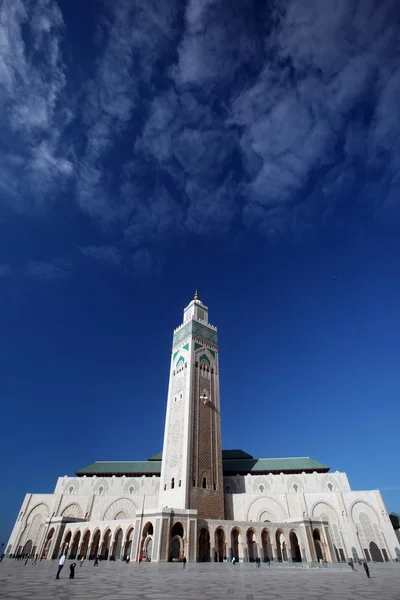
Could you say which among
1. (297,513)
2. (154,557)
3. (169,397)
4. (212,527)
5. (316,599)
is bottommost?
(316,599)

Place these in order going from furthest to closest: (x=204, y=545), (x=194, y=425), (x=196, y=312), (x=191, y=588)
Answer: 1. (x=196, y=312)
2. (x=194, y=425)
3. (x=204, y=545)
4. (x=191, y=588)

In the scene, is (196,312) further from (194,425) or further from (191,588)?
(191,588)

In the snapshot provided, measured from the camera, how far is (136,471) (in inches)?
1480

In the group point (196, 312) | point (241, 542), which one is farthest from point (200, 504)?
point (196, 312)

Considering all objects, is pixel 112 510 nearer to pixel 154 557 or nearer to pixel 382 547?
pixel 154 557

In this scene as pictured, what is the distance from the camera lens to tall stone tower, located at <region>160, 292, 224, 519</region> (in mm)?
27312

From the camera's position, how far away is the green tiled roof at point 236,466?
3478cm

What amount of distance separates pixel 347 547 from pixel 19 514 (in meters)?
32.2

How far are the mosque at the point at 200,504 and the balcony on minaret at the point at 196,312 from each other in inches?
6.0

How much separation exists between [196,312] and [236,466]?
1807cm

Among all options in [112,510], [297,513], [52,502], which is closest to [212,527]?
[297,513]

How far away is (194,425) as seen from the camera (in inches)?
1184

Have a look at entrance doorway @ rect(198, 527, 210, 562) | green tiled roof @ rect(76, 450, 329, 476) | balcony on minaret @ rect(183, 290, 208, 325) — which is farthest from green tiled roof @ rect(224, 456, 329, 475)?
balcony on minaret @ rect(183, 290, 208, 325)

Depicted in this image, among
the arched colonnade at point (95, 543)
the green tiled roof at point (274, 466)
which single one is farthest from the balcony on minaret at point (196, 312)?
the arched colonnade at point (95, 543)
